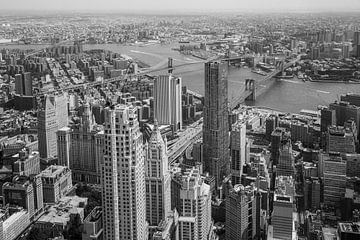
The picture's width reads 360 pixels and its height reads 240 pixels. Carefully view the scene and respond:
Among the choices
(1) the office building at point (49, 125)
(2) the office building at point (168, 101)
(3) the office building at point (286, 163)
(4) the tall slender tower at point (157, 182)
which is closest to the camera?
(4) the tall slender tower at point (157, 182)

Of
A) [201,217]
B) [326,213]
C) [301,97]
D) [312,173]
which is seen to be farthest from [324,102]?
[201,217]

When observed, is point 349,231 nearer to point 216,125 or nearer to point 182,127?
point 216,125

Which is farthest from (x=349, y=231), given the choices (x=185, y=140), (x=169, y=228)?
(x=185, y=140)

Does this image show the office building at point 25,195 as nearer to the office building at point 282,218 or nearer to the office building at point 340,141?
the office building at point 282,218

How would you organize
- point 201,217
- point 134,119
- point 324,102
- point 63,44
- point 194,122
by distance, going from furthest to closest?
point 63,44, point 324,102, point 194,122, point 201,217, point 134,119

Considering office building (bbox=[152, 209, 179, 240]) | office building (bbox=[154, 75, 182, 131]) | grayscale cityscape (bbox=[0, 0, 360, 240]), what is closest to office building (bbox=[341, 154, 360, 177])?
grayscale cityscape (bbox=[0, 0, 360, 240])

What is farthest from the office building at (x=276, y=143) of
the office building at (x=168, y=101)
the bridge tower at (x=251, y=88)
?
the bridge tower at (x=251, y=88)

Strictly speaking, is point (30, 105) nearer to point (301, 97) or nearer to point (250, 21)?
point (250, 21)
